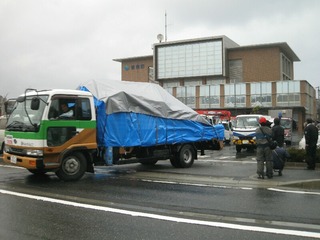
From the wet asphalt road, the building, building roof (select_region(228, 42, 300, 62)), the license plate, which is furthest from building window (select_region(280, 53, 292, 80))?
the license plate

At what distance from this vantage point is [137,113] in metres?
12.6

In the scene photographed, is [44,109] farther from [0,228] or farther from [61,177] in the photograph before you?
[0,228]

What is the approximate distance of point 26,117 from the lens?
1043 cm

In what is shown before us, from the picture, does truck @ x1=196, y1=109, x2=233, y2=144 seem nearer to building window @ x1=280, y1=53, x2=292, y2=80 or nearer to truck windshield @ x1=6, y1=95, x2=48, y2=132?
truck windshield @ x1=6, y1=95, x2=48, y2=132

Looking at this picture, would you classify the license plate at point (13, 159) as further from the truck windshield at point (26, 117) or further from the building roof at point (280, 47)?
the building roof at point (280, 47)

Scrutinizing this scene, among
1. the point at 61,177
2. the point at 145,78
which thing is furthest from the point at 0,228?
the point at 145,78

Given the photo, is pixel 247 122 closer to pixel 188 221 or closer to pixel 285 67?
pixel 188 221

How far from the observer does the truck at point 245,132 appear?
2222 cm

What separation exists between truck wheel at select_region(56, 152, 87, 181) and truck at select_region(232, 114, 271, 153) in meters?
13.4

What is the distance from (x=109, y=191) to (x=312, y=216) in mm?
4553

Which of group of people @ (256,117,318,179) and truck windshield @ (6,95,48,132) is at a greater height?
truck windshield @ (6,95,48,132)

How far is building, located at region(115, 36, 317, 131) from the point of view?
65.8 metres

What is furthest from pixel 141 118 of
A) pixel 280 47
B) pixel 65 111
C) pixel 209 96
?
pixel 280 47

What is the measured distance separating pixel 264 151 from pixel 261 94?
58.7 m
